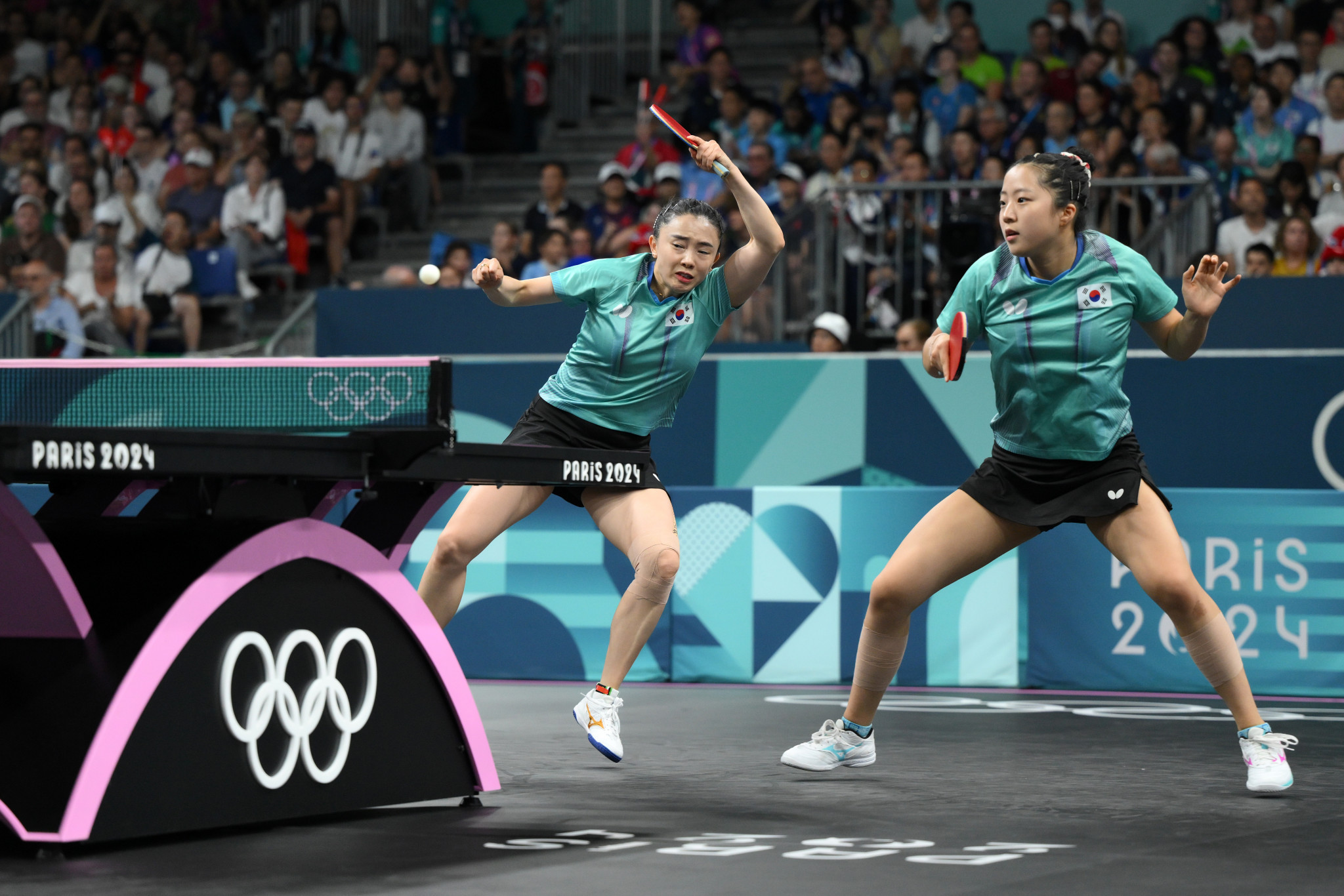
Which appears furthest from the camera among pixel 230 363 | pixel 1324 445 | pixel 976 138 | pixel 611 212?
pixel 611 212

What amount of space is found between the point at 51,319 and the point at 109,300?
3.32ft

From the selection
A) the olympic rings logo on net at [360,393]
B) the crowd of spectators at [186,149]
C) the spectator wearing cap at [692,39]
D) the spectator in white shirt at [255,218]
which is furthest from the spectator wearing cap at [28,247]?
the olympic rings logo on net at [360,393]

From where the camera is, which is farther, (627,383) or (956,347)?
(627,383)

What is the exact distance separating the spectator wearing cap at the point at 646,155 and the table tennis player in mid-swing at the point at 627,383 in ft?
28.4

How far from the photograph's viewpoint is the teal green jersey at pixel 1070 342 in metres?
5.64

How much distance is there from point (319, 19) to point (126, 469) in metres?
16.0

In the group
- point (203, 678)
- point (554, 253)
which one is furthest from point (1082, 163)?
point (554, 253)

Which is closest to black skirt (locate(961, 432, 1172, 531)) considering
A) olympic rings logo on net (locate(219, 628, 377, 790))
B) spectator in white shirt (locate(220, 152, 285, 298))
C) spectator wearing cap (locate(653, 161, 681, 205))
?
olympic rings logo on net (locate(219, 628, 377, 790))

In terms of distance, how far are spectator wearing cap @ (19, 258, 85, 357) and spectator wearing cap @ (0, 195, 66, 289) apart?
114 centimetres

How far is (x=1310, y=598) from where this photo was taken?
899 cm

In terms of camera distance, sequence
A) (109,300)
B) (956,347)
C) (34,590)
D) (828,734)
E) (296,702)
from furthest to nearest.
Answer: (109,300), (828,734), (956,347), (296,702), (34,590)

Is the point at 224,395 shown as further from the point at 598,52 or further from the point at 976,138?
the point at 598,52

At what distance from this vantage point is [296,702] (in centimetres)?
474

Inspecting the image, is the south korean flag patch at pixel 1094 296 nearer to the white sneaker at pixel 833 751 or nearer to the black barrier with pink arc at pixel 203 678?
the white sneaker at pixel 833 751
